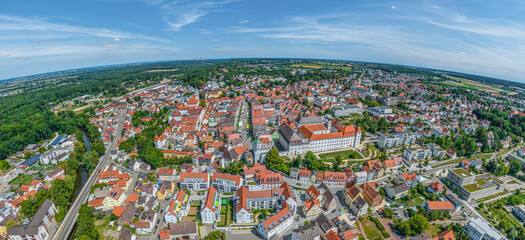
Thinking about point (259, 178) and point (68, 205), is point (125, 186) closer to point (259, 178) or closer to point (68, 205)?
point (68, 205)

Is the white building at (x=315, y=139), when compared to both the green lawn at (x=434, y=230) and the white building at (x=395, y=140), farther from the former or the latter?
the green lawn at (x=434, y=230)

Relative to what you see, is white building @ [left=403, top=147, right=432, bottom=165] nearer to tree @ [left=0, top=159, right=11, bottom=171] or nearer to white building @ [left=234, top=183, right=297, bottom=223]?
white building @ [left=234, top=183, right=297, bottom=223]

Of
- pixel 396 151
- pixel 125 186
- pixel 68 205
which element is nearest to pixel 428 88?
pixel 396 151

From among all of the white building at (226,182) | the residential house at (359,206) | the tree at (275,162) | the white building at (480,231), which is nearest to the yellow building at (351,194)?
the residential house at (359,206)

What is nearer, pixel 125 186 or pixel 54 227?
pixel 54 227

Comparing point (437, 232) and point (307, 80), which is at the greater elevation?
point (307, 80)

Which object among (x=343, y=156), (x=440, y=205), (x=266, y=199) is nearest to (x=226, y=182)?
(x=266, y=199)

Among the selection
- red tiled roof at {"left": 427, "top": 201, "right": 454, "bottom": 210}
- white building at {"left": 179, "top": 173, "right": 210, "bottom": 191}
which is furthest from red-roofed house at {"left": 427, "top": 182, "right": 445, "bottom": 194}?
white building at {"left": 179, "top": 173, "right": 210, "bottom": 191}
